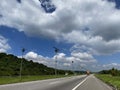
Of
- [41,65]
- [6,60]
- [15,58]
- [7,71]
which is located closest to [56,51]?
[7,71]

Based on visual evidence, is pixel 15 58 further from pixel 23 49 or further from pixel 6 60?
pixel 23 49

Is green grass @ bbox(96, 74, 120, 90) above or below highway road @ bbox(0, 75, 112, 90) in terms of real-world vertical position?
above

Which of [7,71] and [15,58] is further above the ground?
[15,58]

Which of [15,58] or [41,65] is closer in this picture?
[15,58]

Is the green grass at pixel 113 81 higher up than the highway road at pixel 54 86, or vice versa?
the green grass at pixel 113 81

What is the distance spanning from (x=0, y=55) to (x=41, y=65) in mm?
38267

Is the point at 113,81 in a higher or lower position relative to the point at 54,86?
higher

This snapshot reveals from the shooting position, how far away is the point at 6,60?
139250 millimetres

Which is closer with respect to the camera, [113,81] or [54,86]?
[54,86]

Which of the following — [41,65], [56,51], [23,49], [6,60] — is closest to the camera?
[23,49]

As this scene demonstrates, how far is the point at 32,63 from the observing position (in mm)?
164500

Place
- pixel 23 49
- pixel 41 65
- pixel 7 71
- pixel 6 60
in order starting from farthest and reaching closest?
1. pixel 41 65
2. pixel 6 60
3. pixel 7 71
4. pixel 23 49

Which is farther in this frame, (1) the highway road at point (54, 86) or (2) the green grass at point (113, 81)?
(2) the green grass at point (113, 81)

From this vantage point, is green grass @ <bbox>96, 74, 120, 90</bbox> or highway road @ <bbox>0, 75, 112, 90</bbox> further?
green grass @ <bbox>96, 74, 120, 90</bbox>
